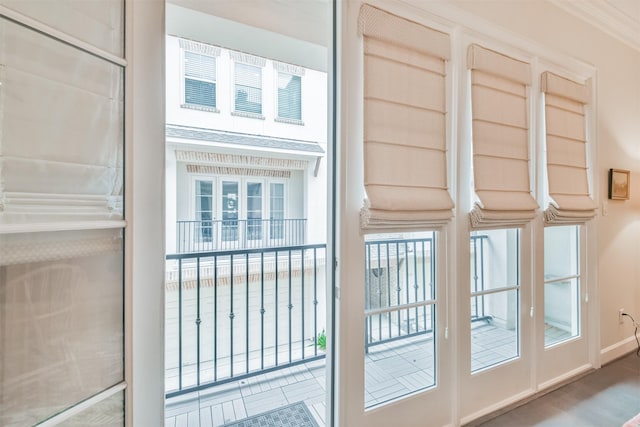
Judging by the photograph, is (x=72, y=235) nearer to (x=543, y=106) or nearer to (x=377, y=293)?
(x=377, y=293)

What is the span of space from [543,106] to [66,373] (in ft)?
9.65

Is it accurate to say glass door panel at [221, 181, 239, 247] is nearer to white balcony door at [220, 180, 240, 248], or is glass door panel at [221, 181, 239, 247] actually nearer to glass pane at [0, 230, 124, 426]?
white balcony door at [220, 180, 240, 248]

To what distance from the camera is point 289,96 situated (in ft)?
17.4

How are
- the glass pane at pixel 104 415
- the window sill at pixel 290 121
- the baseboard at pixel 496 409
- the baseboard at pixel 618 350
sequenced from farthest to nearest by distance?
the window sill at pixel 290 121 → the baseboard at pixel 618 350 → the baseboard at pixel 496 409 → the glass pane at pixel 104 415

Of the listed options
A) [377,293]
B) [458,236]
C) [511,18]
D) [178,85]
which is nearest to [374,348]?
[377,293]

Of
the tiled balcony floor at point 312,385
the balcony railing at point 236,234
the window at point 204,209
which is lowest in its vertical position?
the tiled balcony floor at point 312,385

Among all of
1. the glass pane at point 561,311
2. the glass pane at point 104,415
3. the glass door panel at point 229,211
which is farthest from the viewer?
the glass door panel at point 229,211

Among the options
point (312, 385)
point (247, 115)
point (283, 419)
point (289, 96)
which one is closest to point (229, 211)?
point (247, 115)

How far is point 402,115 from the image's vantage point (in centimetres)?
152

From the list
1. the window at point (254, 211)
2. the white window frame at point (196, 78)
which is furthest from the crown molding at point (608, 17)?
the window at point (254, 211)

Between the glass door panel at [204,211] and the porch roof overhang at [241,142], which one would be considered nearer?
the porch roof overhang at [241,142]

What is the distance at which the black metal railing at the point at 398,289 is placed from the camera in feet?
5.04

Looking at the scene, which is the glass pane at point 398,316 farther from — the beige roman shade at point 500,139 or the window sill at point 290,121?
the window sill at point 290,121

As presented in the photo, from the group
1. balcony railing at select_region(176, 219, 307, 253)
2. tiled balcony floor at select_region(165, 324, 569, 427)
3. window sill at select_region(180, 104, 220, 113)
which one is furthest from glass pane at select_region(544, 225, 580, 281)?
window sill at select_region(180, 104, 220, 113)
